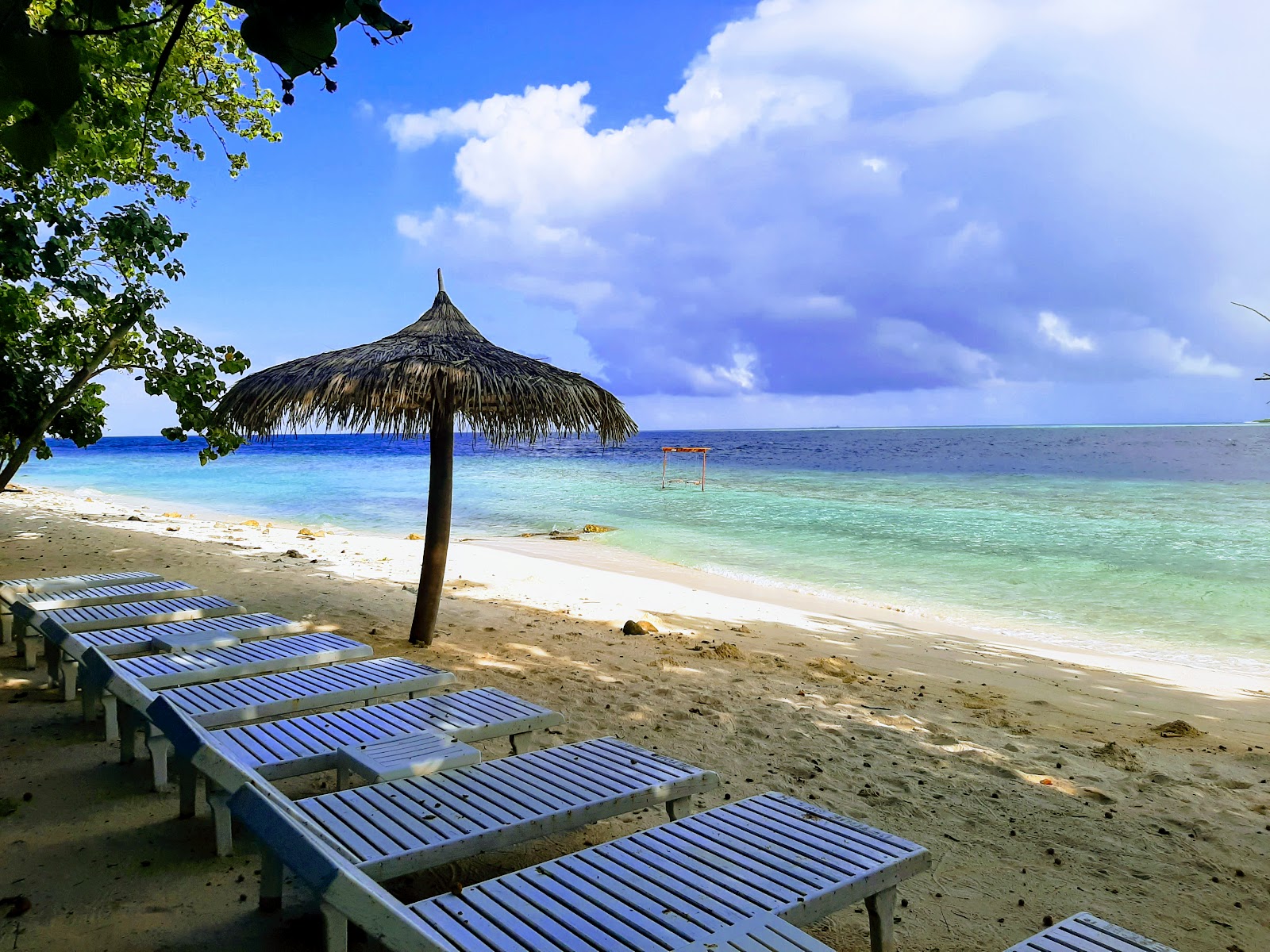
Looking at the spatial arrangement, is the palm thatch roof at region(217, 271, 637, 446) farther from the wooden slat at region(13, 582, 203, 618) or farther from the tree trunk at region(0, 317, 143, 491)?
the wooden slat at region(13, 582, 203, 618)

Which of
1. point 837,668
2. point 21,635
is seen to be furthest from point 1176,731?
point 21,635

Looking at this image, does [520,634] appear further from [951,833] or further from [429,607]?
[951,833]

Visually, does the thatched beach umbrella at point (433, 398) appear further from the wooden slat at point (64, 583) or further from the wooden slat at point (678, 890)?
the wooden slat at point (678, 890)

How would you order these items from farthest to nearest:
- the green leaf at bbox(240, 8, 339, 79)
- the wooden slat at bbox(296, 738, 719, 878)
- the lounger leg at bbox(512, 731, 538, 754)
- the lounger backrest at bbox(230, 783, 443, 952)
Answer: the lounger leg at bbox(512, 731, 538, 754)
the wooden slat at bbox(296, 738, 719, 878)
the lounger backrest at bbox(230, 783, 443, 952)
the green leaf at bbox(240, 8, 339, 79)

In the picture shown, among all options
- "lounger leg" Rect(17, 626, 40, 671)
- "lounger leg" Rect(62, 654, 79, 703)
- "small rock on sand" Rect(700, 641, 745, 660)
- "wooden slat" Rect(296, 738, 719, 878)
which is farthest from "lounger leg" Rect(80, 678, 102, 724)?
"small rock on sand" Rect(700, 641, 745, 660)

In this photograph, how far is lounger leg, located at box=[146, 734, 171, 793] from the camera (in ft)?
10.2

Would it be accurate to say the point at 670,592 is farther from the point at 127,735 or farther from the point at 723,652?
the point at 127,735

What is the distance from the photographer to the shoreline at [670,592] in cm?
758

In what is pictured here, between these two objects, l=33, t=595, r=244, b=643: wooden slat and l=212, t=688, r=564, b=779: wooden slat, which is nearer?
l=212, t=688, r=564, b=779: wooden slat

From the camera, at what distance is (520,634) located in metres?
6.74

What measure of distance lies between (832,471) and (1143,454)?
29999 millimetres

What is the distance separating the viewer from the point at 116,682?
9.92 feet

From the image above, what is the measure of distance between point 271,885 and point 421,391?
3518 mm

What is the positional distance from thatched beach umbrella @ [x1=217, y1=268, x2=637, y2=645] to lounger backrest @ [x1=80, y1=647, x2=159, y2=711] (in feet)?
7.89
